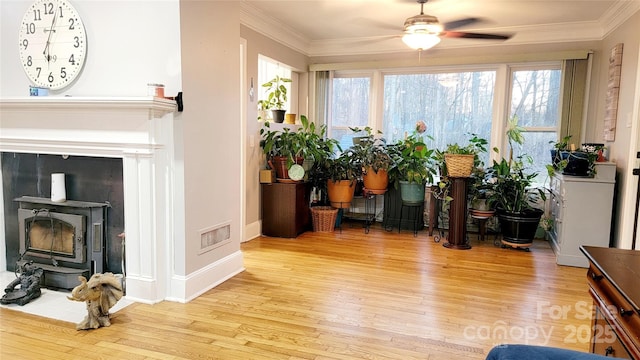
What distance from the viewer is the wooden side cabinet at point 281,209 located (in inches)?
188

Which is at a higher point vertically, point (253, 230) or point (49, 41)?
point (49, 41)

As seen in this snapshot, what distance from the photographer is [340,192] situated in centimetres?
510

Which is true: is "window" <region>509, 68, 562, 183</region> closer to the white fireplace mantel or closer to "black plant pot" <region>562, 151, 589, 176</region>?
"black plant pot" <region>562, 151, 589, 176</region>

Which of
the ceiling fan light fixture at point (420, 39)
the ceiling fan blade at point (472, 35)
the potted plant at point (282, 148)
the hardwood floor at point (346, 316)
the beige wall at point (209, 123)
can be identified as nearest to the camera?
the hardwood floor at point (346, 316)

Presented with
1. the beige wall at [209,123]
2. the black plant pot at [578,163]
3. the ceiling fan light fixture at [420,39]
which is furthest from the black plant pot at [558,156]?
the beige wall at [209,123]

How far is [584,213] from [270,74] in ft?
13.0

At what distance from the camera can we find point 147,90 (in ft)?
9.14

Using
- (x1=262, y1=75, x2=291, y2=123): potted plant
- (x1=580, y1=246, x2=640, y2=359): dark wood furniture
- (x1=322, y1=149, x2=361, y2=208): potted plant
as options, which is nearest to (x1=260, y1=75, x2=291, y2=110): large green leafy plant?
(x1=262, y1=75, x2=291, y2=123): potted plant

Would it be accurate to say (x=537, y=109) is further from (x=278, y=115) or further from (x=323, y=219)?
(x=278, y=115)

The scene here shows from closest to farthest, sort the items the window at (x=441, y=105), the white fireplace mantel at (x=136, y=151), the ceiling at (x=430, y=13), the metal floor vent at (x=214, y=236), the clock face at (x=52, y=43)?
1. the white fireplace mantel at (x=136, y=151)
2. the clock face at (x=52, y=43)
3. the metal floor vent at (x=214, y=236)
4. the ceiling at (x=430, y=13)
5. the window at (x=441, y=105)

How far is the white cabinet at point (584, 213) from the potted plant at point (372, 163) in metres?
1.90

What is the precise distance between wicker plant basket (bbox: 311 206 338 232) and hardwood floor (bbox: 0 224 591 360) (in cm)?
110

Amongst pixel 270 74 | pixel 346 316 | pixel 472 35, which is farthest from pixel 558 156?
pixel 270 74

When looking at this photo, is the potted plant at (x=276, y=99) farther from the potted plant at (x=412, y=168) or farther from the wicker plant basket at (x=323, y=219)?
Answer: the potted plant at (x=412, y=168)
